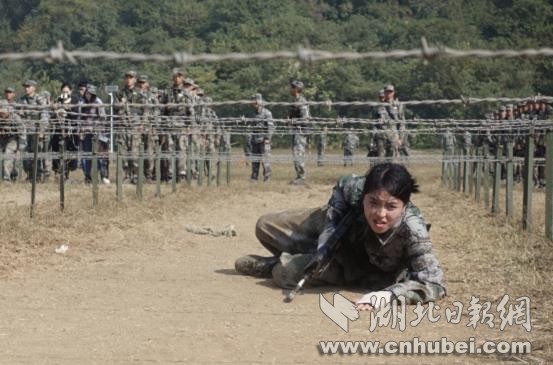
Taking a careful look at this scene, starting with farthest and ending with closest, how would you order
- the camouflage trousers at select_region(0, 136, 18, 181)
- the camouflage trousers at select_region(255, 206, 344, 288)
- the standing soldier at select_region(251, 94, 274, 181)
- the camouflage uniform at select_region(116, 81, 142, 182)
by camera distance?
1. the standing soldier at select_region(251, 94, 274, 181)
2. the camouflage trousers at select_region(0, 136, 18, 181)
3. the camouflage uniform at select_region(116, 81, 142, 182)
4. the camouflage trousers at select_region(255, 206, 344, 288)

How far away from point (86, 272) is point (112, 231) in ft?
9.35

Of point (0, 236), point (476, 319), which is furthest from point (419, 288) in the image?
point (0, 236)

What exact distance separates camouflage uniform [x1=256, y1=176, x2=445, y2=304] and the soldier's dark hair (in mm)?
165

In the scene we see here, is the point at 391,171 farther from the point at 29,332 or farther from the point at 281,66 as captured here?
the point at 281,66

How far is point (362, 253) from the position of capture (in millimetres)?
7473

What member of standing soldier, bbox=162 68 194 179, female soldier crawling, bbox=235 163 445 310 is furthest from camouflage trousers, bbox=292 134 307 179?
female soldier crawling, bbox=235 163 445 310

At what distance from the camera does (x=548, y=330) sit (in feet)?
20.1

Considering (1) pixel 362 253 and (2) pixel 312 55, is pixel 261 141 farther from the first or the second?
(2) pixel 312 55

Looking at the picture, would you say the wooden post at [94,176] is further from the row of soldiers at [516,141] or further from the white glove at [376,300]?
the white glove at [376,300]

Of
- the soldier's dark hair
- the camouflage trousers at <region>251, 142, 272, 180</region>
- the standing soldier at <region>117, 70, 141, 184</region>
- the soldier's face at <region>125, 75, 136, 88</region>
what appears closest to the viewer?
the soldier's dark hair

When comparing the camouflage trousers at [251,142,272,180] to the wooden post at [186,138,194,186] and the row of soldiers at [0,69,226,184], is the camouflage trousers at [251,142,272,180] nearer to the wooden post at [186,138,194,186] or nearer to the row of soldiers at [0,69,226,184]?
the row of soldiers at [0,69,226,184]

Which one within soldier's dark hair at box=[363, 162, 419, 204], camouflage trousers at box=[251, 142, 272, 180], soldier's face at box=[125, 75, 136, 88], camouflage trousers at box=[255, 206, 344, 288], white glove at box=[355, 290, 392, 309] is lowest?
camouflage trousers at box=[251, 142, 272, 180]

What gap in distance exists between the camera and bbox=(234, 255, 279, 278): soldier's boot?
8.09 meters

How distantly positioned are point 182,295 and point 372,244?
1219mm
